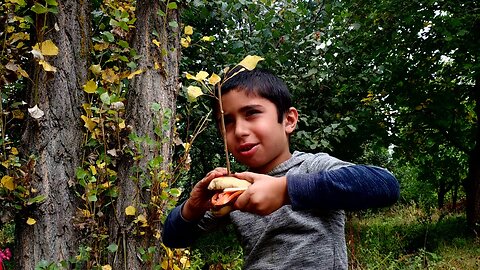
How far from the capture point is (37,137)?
1.99 m

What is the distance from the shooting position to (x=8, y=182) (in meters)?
1.85

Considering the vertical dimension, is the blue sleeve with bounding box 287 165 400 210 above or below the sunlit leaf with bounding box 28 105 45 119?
below

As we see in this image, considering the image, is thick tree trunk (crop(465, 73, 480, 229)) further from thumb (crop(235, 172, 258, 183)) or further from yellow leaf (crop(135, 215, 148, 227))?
thumb (crop(235, 172, 258, 183))

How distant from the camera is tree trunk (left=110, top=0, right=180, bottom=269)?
201 cm

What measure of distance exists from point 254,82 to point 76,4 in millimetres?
1256

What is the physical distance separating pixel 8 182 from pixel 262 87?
117 cm

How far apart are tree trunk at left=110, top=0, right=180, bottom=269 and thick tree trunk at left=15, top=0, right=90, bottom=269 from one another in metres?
0.21

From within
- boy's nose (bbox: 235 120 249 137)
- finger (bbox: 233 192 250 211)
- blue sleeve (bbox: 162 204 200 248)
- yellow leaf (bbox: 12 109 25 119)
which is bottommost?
blue sleeve (bbox: 162 204 200 248)

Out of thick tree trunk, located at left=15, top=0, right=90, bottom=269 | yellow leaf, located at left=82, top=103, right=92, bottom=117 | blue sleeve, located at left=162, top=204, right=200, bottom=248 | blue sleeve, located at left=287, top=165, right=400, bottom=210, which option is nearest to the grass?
thick tree trunk, located at left=15, top=0, right=90, bottom=269

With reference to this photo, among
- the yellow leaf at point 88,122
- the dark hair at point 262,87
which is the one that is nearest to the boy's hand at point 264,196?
the dark hair at point 262,87

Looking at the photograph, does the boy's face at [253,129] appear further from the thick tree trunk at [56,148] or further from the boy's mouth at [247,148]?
the thick tree trunk at [56,148]

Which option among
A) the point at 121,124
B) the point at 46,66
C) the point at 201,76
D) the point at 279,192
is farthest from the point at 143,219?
the point at 279,192

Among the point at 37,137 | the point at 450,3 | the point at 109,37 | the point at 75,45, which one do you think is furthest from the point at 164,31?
the point at 450,3

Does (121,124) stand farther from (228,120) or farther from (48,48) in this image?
(228,120)
